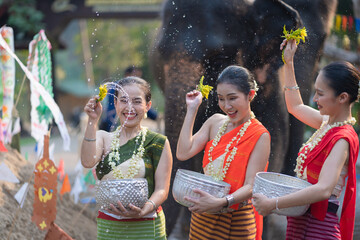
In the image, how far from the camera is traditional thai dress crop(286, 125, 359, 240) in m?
1.99

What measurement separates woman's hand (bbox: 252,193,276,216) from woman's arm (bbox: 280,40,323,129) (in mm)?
520

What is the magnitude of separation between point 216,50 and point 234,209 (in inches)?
54.7

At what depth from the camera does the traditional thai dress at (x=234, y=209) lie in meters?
2.14

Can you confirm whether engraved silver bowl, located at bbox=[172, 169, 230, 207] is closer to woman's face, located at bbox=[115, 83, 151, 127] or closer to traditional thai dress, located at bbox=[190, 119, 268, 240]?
traditional thai dress, located at bbox=[190, 119, 268, 240]

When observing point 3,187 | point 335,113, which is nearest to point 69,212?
point 3,187

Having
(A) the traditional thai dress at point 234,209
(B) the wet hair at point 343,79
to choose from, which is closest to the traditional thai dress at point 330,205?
(B) the wet hair at point 343,79

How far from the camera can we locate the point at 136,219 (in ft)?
7.30

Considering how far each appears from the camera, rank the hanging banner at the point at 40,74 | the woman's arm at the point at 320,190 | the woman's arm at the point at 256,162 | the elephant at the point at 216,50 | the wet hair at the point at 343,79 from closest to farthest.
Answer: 1. the woman's arm at the point at 320,190
2. the wet hair at the point at 343,79
3. the woman's arm at the point at 256,162
4. the elephant at the point at 216,50
5. the hanging banner at the point at 40,74

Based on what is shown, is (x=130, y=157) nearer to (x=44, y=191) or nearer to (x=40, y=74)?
(x=44, y=191)

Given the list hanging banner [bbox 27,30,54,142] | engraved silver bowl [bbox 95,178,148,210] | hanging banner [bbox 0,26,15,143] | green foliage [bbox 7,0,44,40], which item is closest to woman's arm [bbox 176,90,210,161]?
engraved silver bowl [bbox 95,178,148,210]

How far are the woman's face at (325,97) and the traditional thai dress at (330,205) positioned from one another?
0.08 meters

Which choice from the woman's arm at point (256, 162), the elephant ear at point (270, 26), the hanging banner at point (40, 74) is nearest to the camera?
the woman's arm at point (256, 162)

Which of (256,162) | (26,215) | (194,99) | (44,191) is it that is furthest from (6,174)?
(256,162)

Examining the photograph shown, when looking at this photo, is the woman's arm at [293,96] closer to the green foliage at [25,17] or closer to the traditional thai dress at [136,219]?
the traditional thai dress at [136,219]
